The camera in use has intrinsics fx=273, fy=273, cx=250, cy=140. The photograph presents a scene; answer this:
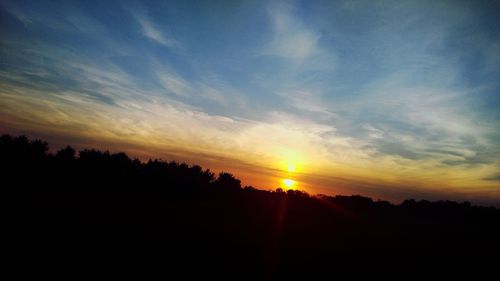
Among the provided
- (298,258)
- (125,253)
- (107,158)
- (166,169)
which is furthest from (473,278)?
(107,158)

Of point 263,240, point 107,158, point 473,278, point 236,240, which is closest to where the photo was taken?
point 473,278

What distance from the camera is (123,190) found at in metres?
29.2

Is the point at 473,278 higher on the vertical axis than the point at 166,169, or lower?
lower

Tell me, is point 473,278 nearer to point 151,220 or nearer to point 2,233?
point 151,220

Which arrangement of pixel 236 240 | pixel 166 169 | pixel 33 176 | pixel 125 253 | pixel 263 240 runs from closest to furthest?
pixel 125 253 → pixel 236 240 → pixel 263 240 → pixel 33 176 → pixel 166 169

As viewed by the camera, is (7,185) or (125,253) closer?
(125,253)

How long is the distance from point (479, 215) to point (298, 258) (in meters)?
59.7

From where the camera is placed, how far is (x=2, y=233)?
10.5 metres

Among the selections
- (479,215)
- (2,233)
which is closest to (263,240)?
(2,233)

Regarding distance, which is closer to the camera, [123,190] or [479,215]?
[123,190]

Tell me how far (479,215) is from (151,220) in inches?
2526

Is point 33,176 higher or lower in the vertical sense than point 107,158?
lower

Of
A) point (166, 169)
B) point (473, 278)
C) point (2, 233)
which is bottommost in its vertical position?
point (2, 233)

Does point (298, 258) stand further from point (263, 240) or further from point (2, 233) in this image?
point (2, 233)
